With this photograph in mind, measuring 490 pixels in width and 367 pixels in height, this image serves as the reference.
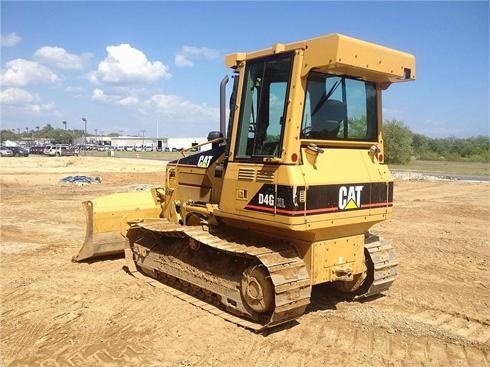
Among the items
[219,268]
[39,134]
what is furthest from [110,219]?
[39,134]

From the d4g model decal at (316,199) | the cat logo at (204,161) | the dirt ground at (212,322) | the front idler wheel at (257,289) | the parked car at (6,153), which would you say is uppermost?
the parked car at (6,153)

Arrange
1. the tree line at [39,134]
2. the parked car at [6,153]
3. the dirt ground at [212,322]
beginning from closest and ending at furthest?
the dirt ground at [212,322]
the parked car at [6,153]
the tree line at [39,134]

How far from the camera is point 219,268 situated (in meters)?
6.14

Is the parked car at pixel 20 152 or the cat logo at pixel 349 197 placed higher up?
the parked car at pixel 20 152

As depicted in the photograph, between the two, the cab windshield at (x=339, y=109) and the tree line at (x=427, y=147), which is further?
the tree line at (x=427, y=147)

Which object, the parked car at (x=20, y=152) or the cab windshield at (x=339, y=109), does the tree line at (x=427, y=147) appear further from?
the parked car at (x=20, y=152)

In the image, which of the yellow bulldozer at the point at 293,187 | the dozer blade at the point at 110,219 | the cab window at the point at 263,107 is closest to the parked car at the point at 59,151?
the dozer blade at the point at 110,219

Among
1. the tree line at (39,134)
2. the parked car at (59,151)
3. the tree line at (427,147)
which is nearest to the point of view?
the tree line at (427,147)

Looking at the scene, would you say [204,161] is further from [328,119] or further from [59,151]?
[59,151]

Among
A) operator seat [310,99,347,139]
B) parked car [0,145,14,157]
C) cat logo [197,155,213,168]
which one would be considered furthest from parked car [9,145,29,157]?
operator seat [310,99,347,139]

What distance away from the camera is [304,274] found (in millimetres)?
5320

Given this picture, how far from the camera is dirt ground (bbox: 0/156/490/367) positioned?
16.2 ft

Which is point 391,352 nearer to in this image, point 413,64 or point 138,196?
point 413,64

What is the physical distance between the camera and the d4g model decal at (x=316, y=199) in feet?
16.8
